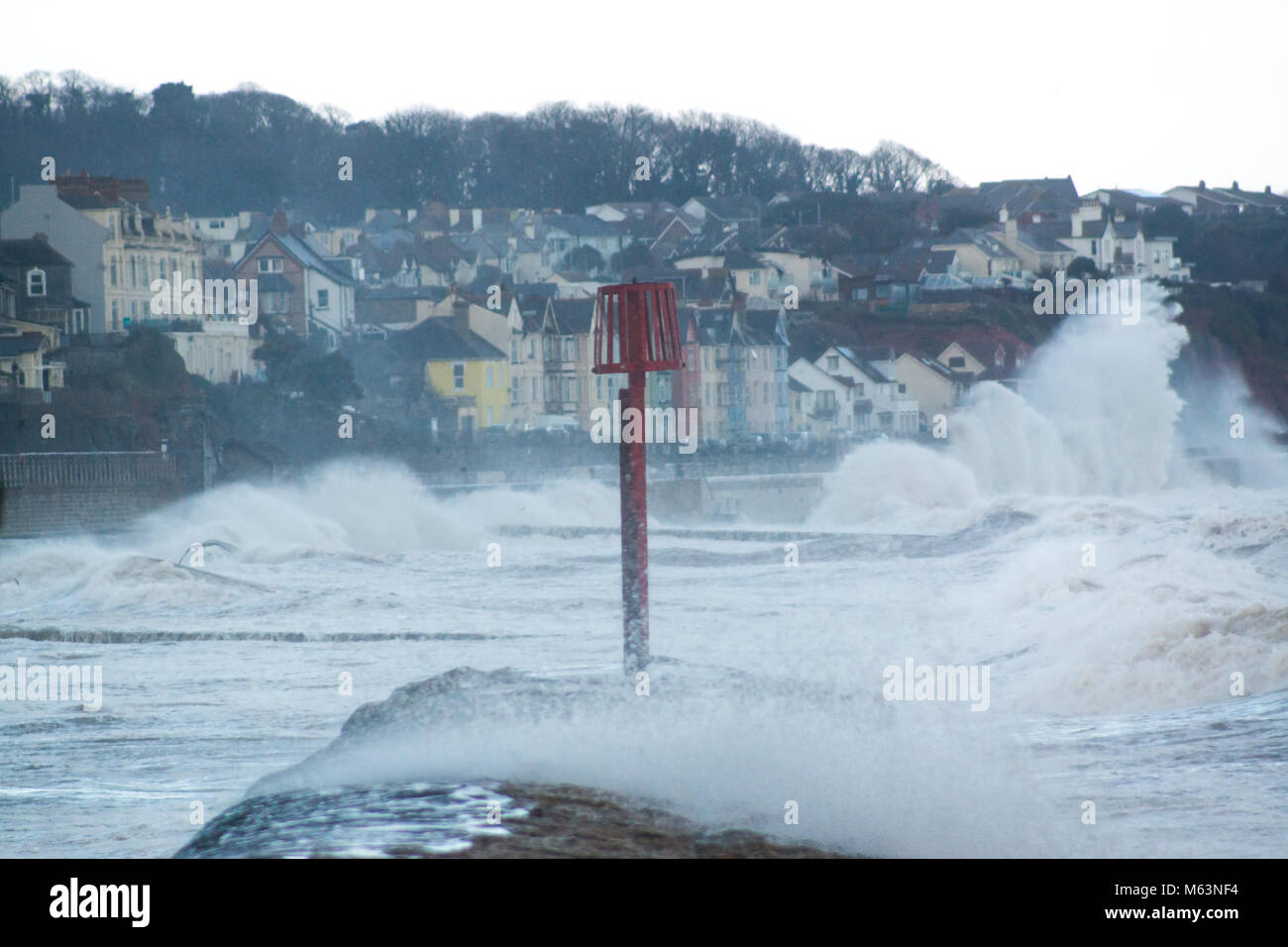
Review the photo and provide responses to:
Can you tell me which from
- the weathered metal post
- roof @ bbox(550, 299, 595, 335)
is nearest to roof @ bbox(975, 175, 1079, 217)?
roof @ bbox(550, 299, 595, 335)

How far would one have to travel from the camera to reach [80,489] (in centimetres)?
3966

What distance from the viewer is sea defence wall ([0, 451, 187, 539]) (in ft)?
123

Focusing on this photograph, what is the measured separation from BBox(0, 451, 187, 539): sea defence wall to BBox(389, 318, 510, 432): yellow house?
749 inches

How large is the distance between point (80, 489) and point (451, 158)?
88.0 m

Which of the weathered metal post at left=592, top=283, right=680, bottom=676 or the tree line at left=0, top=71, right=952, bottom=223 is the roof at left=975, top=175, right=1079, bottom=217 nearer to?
the tree line at left=0, top=71, right=952, bottom=223

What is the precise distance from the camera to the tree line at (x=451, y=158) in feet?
348

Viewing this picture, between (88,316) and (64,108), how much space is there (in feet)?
156

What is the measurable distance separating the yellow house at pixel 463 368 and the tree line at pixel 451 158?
38.8 m

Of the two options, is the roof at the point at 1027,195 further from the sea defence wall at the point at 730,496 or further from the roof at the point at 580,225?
the sea defence wall at the point at 730,496

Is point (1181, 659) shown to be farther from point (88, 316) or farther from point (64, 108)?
point (64, 108)

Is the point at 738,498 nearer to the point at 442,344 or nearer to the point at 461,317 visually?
the point at 442,344

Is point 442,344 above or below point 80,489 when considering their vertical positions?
above

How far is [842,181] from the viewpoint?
443 feet

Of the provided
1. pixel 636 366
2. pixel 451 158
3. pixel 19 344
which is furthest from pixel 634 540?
pixel 451 158
